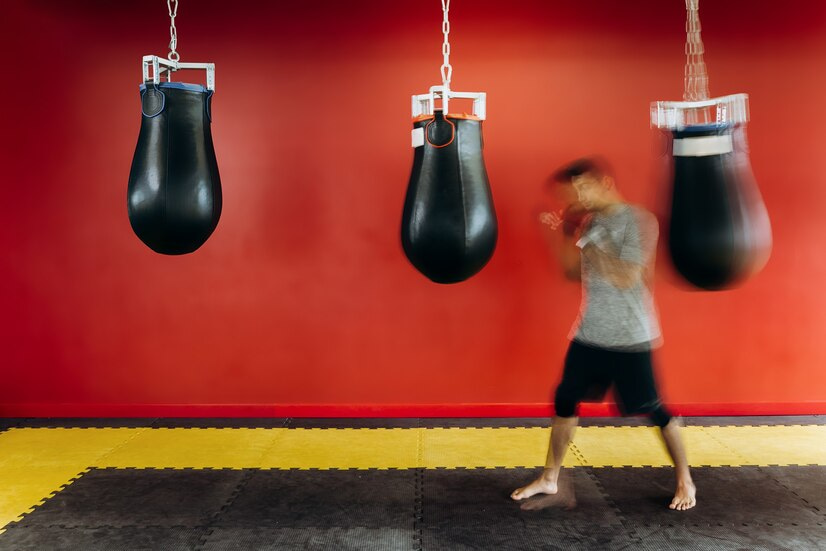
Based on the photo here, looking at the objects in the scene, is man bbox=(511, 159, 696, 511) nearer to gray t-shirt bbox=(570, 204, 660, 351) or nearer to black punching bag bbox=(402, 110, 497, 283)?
gray t-shirt bbox=(570, 204, 660, 351)

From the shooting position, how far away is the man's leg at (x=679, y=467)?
235cm

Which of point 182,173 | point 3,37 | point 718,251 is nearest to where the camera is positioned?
point 718,251

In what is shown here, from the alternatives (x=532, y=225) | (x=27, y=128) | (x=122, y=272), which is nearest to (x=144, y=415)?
(x=122, y=272)

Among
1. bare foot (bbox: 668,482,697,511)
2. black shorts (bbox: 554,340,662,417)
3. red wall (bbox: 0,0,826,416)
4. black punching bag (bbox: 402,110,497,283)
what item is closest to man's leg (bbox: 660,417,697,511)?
bare foot (bbox: 668,482,697,511)

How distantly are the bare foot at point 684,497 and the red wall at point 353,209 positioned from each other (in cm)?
124

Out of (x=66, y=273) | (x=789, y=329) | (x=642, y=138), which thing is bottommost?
(x=789, y=329)

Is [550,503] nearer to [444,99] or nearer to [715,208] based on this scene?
[715,208]

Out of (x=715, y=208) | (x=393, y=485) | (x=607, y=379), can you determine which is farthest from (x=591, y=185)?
(x=393, y=485)

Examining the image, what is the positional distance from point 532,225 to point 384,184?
2.78 ft

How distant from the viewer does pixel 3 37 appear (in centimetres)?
351

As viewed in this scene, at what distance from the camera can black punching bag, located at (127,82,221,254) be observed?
6.49ft

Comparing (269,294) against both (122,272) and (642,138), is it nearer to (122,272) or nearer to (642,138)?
(122,272)

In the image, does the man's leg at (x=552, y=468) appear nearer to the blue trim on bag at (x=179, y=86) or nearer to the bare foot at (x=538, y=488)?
the bare foot at (x=538, y=488)

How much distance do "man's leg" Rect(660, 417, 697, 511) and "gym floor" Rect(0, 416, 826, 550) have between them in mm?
46
